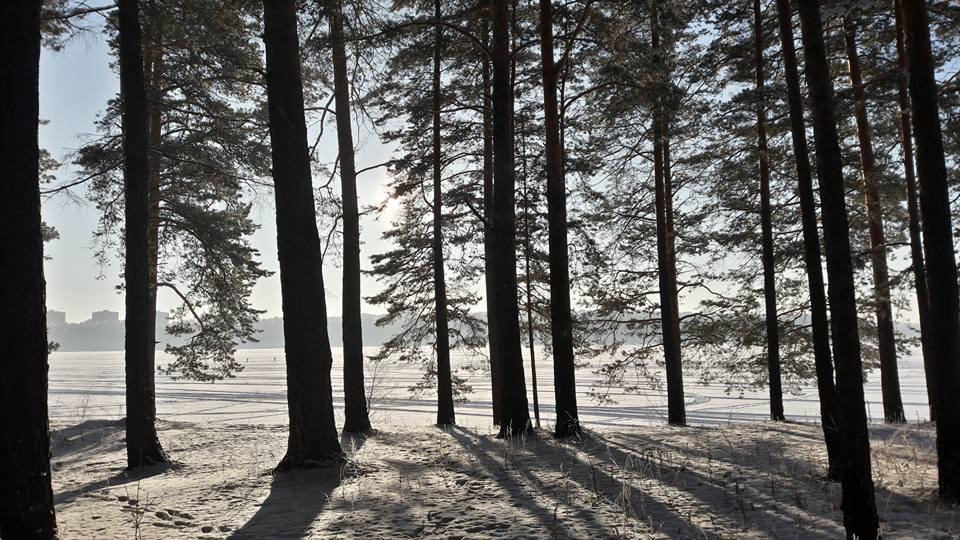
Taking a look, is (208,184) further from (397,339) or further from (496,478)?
Answer: (496,478)

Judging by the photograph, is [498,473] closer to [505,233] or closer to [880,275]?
[505,233]

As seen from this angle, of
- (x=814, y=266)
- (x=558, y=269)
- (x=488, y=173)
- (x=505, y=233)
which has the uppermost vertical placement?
(x=488, y=173)

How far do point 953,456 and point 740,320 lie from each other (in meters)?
10.7

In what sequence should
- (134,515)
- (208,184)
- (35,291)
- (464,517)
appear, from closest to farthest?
(35,291)
(464,517)
(134,515)
(208,184)

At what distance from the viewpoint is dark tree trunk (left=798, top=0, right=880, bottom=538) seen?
4.61 meters

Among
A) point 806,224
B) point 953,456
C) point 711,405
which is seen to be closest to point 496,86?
point 806,224

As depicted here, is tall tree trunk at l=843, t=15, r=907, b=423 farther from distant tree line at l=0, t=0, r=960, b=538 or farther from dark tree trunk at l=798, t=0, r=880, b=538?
dark tree trunk at l=798, t=0, r=880, b=538

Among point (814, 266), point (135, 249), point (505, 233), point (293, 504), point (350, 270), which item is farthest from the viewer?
point (350, 270)

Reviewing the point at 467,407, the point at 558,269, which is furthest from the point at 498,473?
the point at 467,407

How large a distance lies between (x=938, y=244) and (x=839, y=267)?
1851 mm

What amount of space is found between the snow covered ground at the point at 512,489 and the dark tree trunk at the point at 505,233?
0.85m

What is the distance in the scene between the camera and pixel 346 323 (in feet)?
39.9

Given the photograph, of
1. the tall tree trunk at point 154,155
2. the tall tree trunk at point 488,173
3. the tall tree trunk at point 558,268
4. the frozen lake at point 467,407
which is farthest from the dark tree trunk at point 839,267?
the frozen lake at point 467,407

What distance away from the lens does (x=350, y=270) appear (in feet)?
39.5
